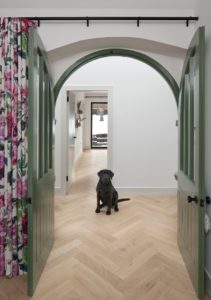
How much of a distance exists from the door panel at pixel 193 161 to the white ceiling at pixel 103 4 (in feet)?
1.88

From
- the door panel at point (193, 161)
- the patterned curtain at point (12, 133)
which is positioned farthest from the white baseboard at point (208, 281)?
the patterned curtain at point (12, 133)

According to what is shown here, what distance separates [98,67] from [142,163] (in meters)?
1.98

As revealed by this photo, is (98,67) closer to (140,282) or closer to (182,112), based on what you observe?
(182,112)

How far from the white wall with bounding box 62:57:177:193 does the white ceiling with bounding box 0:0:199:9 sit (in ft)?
7.60

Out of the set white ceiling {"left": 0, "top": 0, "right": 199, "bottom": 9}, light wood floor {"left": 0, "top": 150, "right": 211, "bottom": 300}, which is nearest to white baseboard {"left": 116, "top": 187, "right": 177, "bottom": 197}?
light wood floor {"left": 0, "top": 150, "right": 211, "bottom": 300}

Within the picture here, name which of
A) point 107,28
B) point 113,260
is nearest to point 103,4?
point 107,28

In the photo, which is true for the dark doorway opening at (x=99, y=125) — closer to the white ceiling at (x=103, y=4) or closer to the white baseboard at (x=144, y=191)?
the white baseboard at (x=144, y=191)

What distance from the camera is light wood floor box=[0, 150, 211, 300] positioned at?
190cm

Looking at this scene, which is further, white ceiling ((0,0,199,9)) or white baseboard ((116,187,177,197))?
white baseboard ((116,187,177,197))

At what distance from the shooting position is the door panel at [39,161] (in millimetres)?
1777

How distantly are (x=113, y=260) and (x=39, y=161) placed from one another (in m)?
1.19

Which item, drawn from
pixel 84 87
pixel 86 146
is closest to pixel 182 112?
pixel 84 87

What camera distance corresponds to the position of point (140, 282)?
2.04 metres

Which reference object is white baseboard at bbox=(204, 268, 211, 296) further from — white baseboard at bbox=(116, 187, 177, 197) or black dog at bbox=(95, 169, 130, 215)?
white baseboard at bbox=(116, 187, 177, 197)
